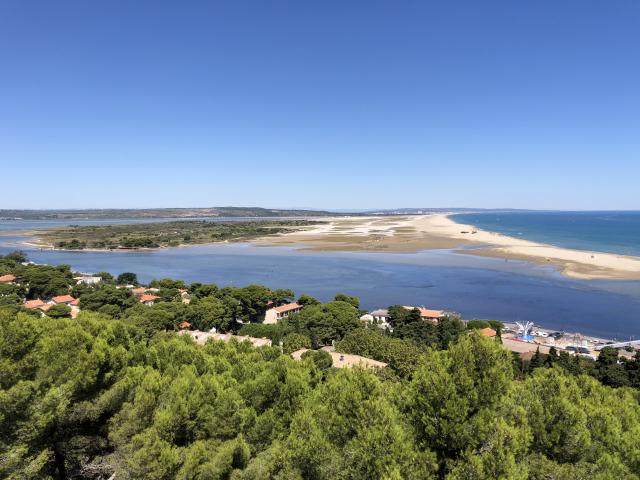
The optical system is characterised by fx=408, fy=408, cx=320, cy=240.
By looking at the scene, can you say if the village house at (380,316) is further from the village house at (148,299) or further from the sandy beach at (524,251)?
the sandy beach at (524,251)

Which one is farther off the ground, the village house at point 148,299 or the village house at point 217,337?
the village house at point 148,299

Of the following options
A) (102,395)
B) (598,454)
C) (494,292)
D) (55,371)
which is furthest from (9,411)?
(494,292)

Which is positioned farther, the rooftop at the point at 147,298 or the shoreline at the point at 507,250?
the shoreline at the point at 507,250

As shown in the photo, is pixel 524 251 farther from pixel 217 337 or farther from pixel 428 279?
pixel 217 337

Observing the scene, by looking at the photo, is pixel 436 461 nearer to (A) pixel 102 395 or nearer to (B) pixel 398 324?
(A) pixel 102 395

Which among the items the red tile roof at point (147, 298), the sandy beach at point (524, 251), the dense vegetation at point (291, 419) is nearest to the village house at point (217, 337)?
the red tile roof at point (147, 298)

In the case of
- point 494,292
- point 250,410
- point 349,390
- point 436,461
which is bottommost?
point 494,292
